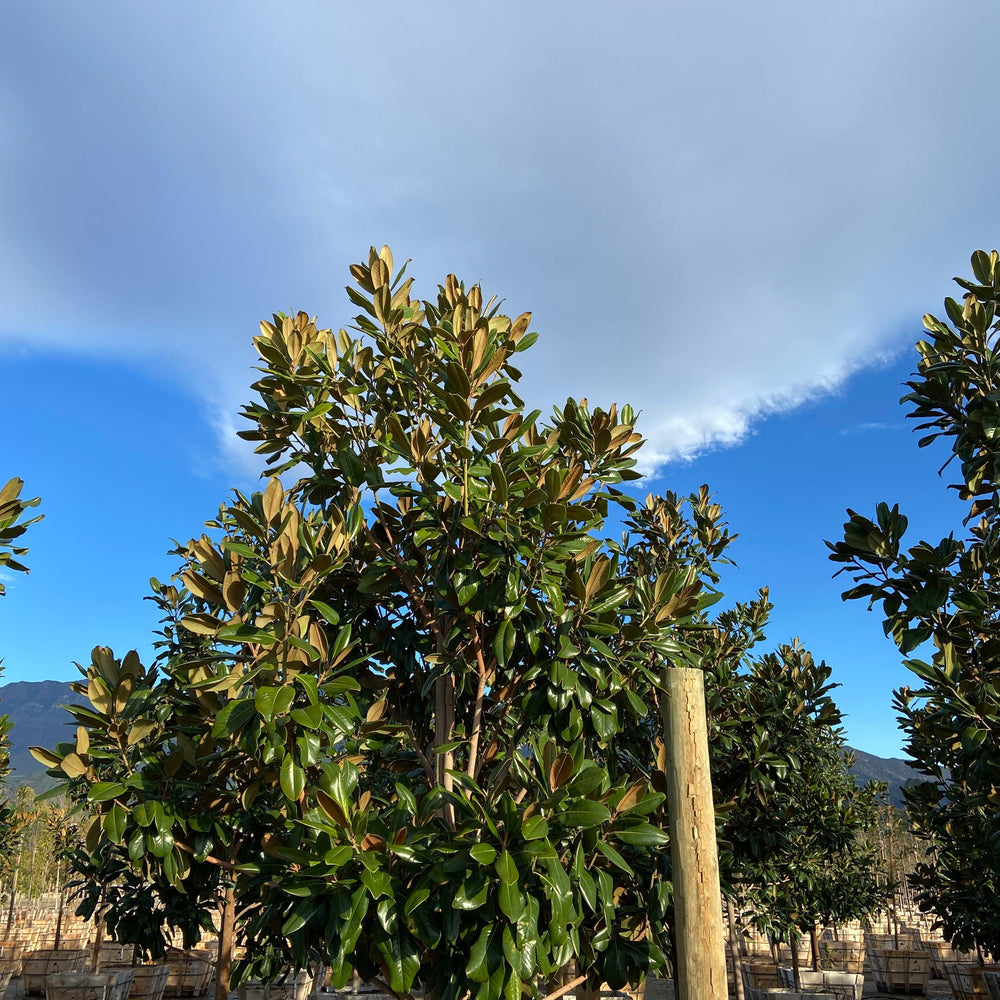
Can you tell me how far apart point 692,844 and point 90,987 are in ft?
38.3

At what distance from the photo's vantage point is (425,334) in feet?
15.4

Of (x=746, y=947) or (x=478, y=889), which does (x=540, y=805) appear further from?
(x=746, y=947)

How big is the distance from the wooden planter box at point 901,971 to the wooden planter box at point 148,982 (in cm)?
1496

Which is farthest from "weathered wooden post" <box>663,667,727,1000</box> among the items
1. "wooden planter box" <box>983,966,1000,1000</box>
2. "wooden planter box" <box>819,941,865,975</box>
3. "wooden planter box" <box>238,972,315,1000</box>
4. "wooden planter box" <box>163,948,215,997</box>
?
"wooden planter box" <box>819,941,865,975</box>

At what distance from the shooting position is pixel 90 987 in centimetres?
1077

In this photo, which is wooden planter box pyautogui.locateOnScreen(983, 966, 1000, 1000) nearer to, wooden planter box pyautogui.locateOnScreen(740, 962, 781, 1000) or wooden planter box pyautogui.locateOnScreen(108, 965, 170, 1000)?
wooden planter box pyautogui.locateOnScreen(740, 962, 781, 1000)

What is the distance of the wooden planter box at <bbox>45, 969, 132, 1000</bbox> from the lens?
10.4m

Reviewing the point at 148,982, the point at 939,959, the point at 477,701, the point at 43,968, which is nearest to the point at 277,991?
the point at 148,982

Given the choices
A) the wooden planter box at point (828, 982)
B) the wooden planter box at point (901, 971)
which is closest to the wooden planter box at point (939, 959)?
the wooden planter box at point (901, 971)

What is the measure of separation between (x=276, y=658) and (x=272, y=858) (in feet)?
3.50

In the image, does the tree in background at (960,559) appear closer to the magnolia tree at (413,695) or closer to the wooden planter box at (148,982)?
the magnolia tree at (413,695)

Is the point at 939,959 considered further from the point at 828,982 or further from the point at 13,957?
the point at 13,957

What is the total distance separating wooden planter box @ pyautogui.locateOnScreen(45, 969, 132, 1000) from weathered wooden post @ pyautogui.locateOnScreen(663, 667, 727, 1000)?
11.0m

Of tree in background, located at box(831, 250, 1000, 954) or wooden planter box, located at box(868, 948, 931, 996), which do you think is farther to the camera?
wooden planter box, located at box(868, 948, 931, 996)
